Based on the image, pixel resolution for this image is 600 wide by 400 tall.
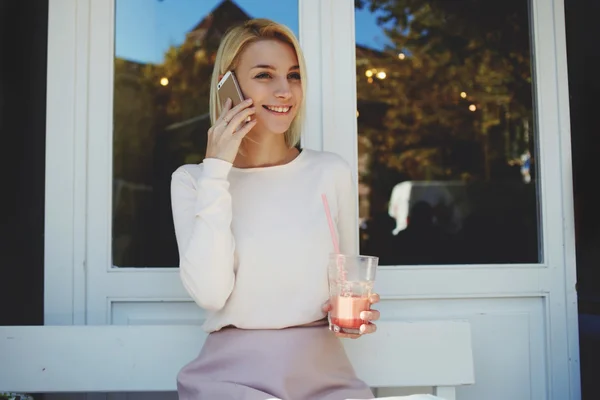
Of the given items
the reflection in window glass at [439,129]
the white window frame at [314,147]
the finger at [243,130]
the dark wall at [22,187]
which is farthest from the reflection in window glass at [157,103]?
the finger at [243,130]

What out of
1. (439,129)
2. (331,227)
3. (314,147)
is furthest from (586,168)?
(439,129)

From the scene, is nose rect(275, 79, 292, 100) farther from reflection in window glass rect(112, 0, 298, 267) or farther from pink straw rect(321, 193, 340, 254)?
reflection in window glass rect(112, 0, 298, 267)

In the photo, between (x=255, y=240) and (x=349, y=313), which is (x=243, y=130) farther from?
(x=349, y=313)

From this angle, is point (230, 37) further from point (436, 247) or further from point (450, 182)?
point (450, 182)

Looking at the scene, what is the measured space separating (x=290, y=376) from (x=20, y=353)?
0.95m

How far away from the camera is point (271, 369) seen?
154 centimetres

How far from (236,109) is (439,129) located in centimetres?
300

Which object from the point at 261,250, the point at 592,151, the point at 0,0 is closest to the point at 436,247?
the point at 592,151

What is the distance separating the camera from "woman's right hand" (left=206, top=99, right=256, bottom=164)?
5.15ft

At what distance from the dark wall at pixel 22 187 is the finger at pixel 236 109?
986 millimetres

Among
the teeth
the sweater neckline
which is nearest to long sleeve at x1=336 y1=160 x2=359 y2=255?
the sweater neckline

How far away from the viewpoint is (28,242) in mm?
2287

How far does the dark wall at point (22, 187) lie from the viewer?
228 centimetres

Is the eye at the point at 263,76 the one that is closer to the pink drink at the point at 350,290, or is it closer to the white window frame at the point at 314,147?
the pink drink at the point at 350,290
